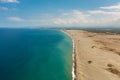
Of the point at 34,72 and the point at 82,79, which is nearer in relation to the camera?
the point at 82,79

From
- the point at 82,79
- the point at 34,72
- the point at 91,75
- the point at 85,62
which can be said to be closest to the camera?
the point at 82,79

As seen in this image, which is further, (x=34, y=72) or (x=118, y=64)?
(x=118, y=64)

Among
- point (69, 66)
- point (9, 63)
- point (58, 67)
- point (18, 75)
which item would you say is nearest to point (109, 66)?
point (69, 66)

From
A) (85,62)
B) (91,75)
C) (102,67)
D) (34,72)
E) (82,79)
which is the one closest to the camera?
(82,79)

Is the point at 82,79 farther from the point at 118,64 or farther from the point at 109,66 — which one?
the point at 118,64

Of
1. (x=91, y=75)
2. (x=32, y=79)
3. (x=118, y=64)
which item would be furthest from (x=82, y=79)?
(x=118, y=64)

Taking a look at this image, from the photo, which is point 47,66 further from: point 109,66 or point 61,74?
point 109,66

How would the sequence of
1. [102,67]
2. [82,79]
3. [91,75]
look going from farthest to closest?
1. [102,67]
2. [91,75]
3. [82,79]

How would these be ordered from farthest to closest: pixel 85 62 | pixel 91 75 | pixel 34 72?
pixel 85 62 < pixel 34 72 < pixel 91 75

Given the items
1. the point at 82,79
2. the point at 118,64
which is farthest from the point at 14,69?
the point at 118,64
